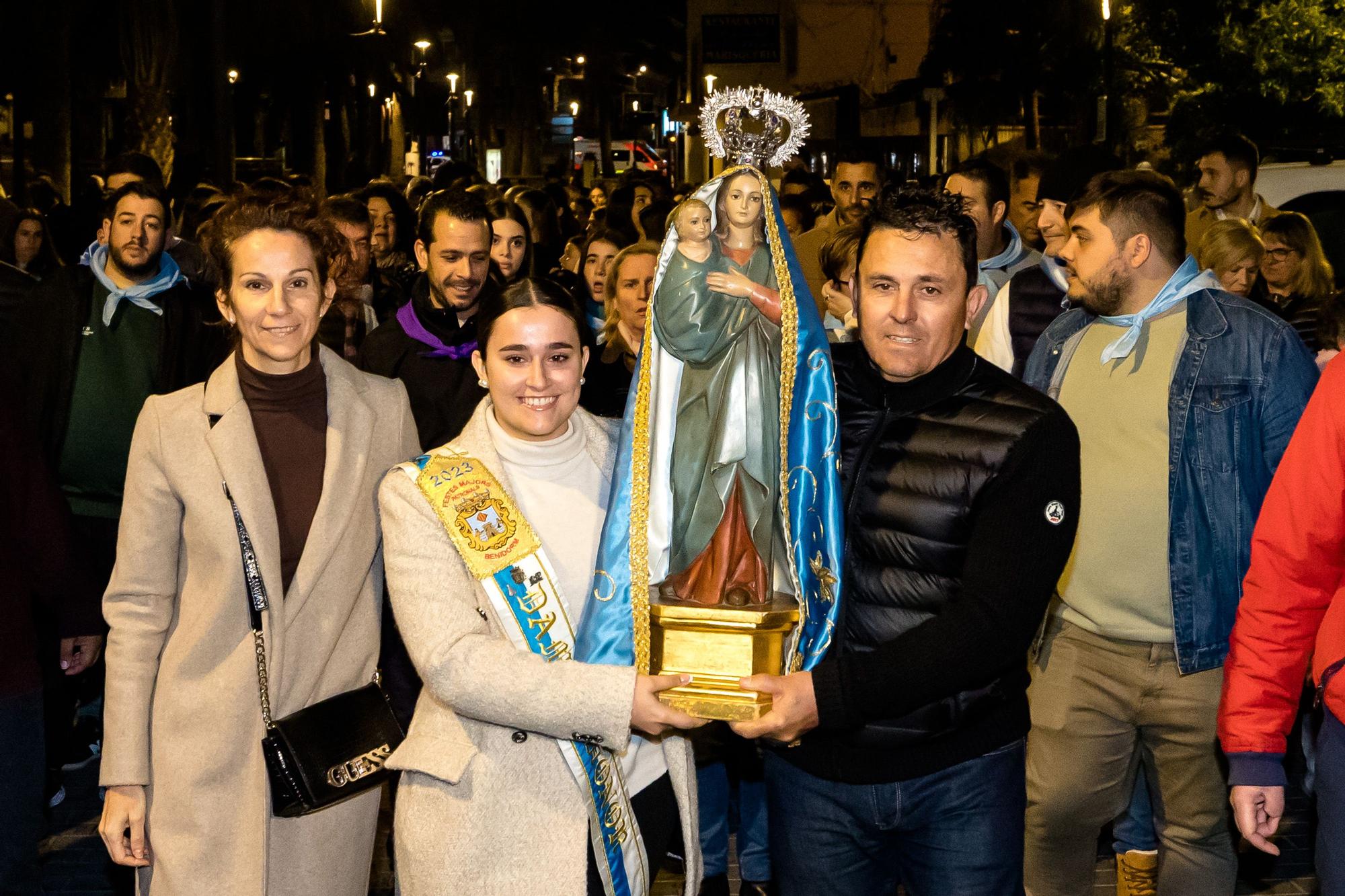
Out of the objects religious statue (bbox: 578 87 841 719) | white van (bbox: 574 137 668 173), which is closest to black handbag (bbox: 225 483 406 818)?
religious statue (bbox: 578 87 841 719)

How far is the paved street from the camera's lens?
566 cm

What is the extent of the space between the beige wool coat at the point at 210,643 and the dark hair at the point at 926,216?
4.72 feet

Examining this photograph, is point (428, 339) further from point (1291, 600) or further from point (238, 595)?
point (1291, 600)

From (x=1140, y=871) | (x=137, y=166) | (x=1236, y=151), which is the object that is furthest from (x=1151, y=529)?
(x=137, y=166)

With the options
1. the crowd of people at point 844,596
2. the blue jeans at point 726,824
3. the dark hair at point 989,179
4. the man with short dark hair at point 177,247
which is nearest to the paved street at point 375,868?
the blue jeans at point 726,824

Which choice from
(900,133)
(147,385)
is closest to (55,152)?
(900,133)

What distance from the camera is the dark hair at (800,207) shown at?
10961 millimetres

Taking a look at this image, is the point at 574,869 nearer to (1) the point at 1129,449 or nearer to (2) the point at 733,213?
(2) the point at 733,213

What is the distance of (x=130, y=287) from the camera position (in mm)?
5980

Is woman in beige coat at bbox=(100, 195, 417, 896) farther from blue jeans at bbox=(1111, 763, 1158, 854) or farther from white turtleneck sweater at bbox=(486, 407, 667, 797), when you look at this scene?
blue jeans at bbox=(1111, 763, 1158, 854)

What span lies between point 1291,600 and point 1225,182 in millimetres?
5259

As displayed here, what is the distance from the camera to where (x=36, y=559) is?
12.9 feet

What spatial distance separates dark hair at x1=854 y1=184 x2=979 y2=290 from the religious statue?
0.26 metres

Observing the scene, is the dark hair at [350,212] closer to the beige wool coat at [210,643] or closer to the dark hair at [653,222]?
the dark hair at [653,222]
